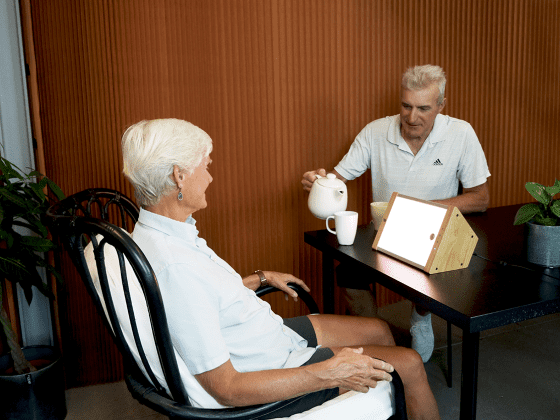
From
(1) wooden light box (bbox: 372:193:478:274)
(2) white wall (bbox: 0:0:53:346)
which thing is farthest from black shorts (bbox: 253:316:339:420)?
(2) white wall (bbox: 0:0:53:346)

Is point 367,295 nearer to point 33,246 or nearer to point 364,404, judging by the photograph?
point 364,404

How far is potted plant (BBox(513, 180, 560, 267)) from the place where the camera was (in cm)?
144

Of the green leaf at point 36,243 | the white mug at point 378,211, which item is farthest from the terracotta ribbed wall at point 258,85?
the white mug at point 378,211

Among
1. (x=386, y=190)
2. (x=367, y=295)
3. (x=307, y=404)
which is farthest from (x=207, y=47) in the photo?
(x=307, y=404)

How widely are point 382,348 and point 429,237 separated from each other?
1.27 feet

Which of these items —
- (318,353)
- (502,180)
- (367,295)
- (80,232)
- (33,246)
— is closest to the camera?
(80,232)

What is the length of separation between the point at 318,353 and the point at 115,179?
1488 millimetres

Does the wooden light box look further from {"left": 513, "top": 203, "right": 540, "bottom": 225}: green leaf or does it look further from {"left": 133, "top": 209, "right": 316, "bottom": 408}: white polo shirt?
{"left": 133, "top": 209, "right": 316, "bottom": 408}: white polo shirt

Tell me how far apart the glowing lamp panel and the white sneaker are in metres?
0.73

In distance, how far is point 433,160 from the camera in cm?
243

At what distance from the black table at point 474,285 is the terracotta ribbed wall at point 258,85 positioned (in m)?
0.84

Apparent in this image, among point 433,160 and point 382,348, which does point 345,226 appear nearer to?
point 382,348

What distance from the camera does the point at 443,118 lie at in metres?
2.46

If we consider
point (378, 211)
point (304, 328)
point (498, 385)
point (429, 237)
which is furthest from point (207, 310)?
point (498, 385)
